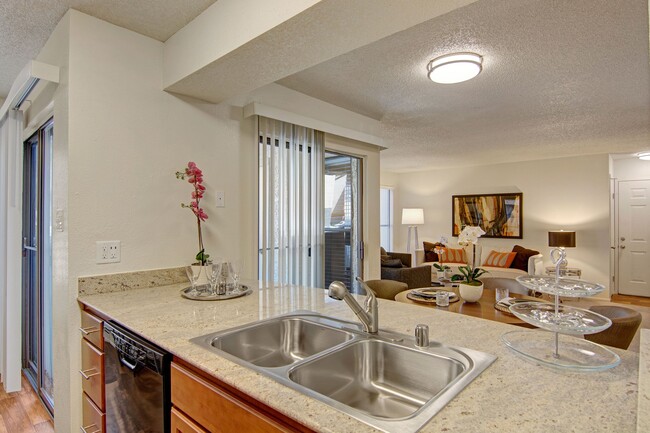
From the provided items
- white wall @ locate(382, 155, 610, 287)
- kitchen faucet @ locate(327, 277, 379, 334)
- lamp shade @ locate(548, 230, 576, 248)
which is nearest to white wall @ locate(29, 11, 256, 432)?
kitchen faucet @ locate(327, 277, 379, 334)

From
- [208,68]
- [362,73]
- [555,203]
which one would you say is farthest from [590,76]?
[555,203]

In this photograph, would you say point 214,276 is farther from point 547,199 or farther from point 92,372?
point 547,199

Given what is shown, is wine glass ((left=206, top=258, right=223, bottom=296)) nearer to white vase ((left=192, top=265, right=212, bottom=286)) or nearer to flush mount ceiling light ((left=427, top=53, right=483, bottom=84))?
white vase ((left=192, top=265, right=212, bottom=286))

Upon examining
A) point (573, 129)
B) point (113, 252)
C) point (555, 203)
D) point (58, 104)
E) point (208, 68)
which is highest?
point (573, 129)

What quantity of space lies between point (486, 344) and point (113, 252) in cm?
184

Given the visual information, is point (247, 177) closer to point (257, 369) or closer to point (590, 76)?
point (257, 369)

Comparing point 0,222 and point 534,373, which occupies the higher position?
point 0,222

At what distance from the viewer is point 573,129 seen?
4.12 m

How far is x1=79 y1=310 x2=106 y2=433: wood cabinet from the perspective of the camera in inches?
62.8

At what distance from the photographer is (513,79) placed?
2684 mm

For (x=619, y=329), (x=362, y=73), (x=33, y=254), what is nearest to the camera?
(x=619, y=329)

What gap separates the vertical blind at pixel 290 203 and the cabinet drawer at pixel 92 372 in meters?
1.15

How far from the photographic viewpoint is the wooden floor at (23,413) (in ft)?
7.27

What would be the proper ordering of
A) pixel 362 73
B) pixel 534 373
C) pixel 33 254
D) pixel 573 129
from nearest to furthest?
pixel 534 373
pixel 362 73
pixel 33 254
pixel 573 129
